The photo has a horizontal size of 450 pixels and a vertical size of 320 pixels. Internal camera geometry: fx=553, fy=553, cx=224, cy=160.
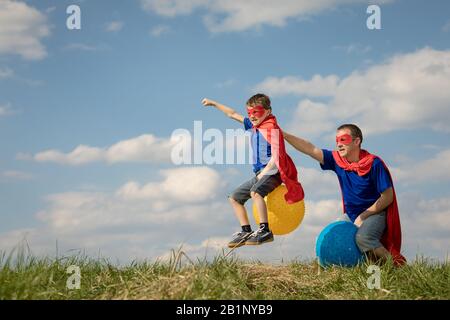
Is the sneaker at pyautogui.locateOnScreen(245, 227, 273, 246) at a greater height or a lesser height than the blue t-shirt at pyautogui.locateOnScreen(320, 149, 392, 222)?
lesser

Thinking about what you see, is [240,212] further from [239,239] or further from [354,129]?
[354,129]

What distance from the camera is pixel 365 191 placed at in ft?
26.4

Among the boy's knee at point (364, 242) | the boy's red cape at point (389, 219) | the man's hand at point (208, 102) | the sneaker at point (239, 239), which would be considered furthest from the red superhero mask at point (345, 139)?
the man's hand at point (208, 102)

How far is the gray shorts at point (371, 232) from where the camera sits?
768cm

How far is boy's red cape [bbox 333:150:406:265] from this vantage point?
26.1ft

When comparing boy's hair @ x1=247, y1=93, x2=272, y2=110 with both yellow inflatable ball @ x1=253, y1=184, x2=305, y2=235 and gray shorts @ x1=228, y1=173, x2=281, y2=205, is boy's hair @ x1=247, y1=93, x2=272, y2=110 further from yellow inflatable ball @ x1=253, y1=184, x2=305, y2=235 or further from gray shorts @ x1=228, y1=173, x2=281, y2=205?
yellow inflatable ball @ x1=253, y1=184, x2=305, y2=235

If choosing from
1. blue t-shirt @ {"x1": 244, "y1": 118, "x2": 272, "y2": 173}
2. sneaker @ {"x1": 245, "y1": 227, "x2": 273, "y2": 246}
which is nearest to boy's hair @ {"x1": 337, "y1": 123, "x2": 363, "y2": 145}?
blue t-shirt @ {"x1": 244, "y1": 118, "x2": 272, "y2": 173}

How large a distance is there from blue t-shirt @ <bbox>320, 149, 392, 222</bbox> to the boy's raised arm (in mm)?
1404

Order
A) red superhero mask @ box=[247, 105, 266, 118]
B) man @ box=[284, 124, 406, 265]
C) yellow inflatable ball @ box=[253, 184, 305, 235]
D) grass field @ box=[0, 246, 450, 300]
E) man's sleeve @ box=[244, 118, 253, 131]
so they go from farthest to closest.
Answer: man's sleeve @ box=[244, 118, 253, 131] < yellow inflatable ball @ box=[253, 184, 305, 235] < red superhero mask @ box=[247, 105, 266, 118] < man @ box=[284, 124, 406, 265] < grass field @ box=[0, 246, 450, 300]

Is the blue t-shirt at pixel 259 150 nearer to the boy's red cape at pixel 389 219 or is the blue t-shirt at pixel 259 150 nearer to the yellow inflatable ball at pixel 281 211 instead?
the yellow inflatable ball at pixel 281 211

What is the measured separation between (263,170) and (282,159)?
0.32m
